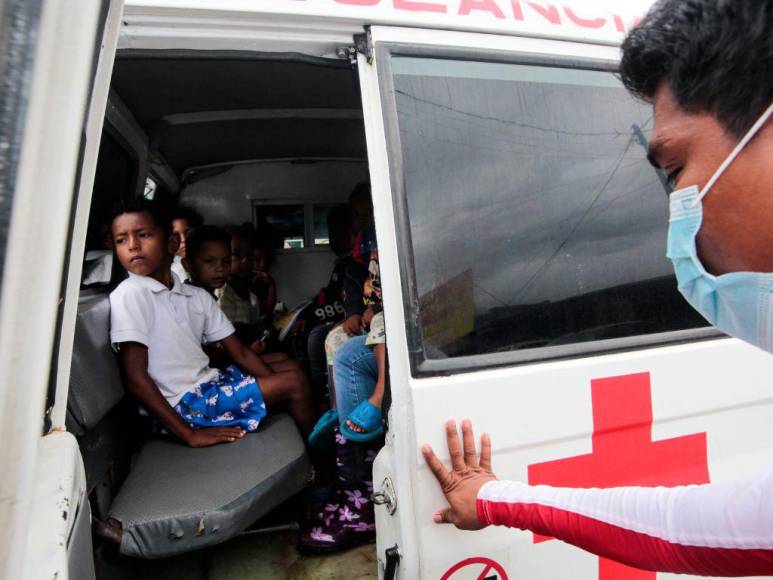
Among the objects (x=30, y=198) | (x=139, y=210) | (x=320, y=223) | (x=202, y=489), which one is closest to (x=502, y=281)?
(x=30, y=198)

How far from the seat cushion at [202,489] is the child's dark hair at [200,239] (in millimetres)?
1246

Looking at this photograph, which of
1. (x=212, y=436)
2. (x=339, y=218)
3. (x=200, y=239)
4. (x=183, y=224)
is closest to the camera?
(x=212, y=436)

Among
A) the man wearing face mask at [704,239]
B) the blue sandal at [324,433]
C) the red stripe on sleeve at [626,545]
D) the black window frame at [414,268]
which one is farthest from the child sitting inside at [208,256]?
the man wearing face mask at [704,239]

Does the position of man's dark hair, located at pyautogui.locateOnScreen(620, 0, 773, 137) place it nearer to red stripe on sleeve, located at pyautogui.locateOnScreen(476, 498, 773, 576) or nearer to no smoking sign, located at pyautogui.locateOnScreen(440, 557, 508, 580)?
red stripe on sleeve, located at pyautogui.locateOnScreen(476, 498, 773, 576)

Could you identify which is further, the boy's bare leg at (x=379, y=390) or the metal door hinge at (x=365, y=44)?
the boy's bare leg at (x=379, y=390)

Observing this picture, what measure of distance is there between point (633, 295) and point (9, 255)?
124cm

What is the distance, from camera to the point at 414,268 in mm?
1067

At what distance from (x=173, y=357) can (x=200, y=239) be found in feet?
3.43

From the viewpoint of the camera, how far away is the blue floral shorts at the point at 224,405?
1957 millimetres

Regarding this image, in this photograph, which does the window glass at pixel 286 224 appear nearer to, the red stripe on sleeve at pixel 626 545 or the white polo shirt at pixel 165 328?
the white polo shirt at pixel 165 328

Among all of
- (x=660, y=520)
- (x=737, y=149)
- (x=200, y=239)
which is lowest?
(x=660, y=520)

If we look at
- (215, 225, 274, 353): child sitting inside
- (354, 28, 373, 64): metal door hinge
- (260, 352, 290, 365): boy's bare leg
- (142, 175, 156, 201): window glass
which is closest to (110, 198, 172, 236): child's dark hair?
(142, 175, 156, 201): window glass

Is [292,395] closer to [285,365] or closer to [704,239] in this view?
[285,365]

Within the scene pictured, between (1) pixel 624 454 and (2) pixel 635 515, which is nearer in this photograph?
(2) pixel 635 515
